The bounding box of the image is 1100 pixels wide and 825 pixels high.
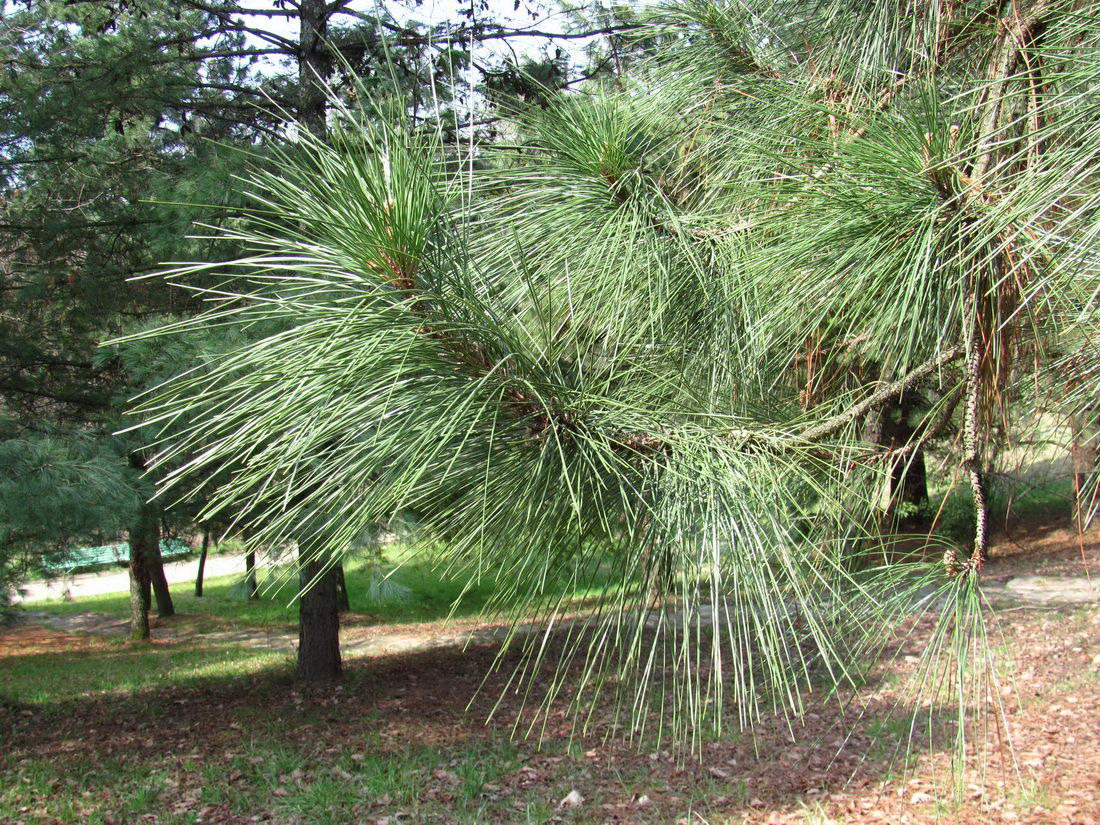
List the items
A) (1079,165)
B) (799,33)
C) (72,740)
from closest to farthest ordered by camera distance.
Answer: (1079,165) → (799,33) → (72,740)

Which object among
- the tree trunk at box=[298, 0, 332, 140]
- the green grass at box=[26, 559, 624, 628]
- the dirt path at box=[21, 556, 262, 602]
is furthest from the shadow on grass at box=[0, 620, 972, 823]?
the dirt path at box=[21, 556, 262, 602]

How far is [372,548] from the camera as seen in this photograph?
16.9ft

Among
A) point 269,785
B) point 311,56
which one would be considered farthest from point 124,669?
point 311,56

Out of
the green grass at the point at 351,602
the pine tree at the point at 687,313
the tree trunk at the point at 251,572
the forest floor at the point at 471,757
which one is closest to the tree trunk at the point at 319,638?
the forest floor at the point at 471,757

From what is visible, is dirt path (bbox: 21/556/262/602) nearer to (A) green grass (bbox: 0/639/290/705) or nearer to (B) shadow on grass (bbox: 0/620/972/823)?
(A) green grass (bbox: 0/639/290/705)

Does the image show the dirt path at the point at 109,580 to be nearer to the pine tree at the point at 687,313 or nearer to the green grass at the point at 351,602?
the green grass at the point at 351,602

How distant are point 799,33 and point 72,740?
21.4 feet

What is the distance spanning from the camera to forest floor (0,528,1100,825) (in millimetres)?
4230

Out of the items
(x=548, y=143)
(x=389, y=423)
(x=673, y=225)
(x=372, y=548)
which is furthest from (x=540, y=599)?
(x=372, y=548)

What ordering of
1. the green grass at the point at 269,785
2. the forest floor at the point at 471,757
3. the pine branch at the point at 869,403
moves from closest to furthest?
the pine branch at the point at 869,403 → the forest floor at the point at 471,757 → the green grass at the point at 269,785

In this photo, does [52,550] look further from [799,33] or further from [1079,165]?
[1079,165]

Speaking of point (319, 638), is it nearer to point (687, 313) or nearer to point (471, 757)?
point (471, 757)

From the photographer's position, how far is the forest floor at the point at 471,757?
423 cm

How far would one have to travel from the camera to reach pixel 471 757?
17.6ft
